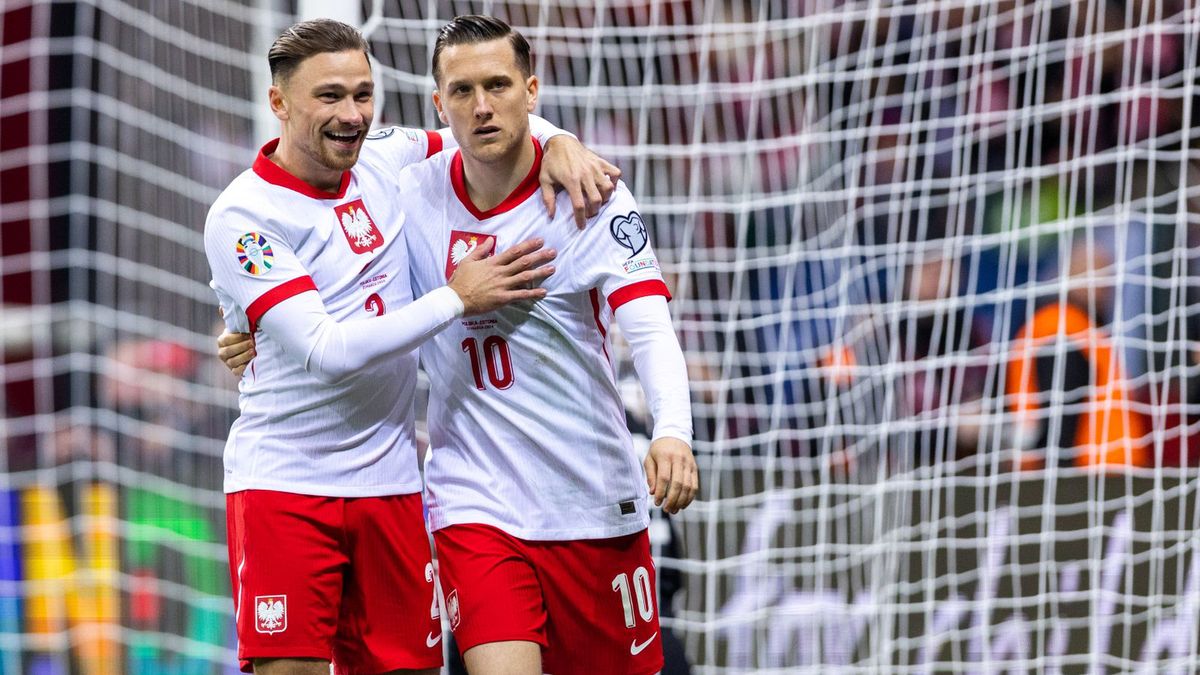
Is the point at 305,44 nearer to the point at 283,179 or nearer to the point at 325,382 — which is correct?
the point at 283,179

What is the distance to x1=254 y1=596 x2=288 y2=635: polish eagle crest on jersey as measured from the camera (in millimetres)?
2887

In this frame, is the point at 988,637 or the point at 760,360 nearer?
the point at 988,637

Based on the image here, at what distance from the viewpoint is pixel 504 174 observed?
303 cm

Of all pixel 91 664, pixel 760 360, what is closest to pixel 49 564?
pixel 91 664

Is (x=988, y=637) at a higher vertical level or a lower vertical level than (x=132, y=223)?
lower

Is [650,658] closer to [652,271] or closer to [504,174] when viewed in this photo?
[652,271]

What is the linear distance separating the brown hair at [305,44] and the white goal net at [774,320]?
4.13 ft

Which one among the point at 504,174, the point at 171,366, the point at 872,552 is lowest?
the point at 872,552

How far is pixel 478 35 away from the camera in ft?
9.61

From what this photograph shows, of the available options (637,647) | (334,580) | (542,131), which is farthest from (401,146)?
(637,647)

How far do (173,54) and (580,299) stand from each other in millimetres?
2327

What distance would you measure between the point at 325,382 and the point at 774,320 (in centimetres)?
271

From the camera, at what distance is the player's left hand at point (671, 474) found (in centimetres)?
268

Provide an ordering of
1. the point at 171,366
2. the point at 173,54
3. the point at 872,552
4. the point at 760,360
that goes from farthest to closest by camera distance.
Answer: the point at 760,360 → the point at 171,366 → the point at 872,552 → the point at 173,54
